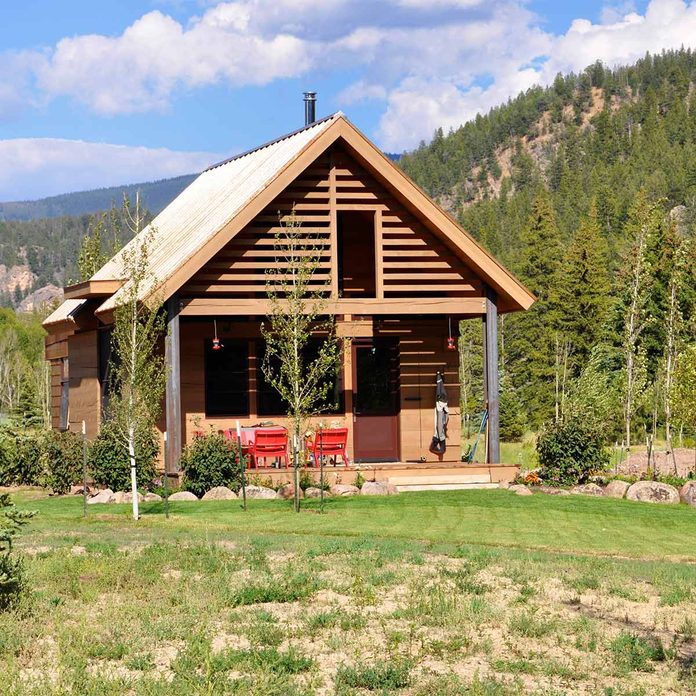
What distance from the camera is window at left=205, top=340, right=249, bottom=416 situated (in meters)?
24.5

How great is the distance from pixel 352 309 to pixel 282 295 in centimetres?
142

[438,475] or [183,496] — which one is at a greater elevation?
[438,475]

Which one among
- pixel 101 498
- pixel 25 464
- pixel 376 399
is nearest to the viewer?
pixel 101 498

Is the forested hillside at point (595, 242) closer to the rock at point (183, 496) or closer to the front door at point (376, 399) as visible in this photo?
the front door at point (376, 399)

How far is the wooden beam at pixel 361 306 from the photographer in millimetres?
21891

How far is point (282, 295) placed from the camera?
22906 millimetres

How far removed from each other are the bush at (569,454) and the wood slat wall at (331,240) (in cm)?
322

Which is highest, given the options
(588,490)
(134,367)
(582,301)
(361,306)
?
(582,301)

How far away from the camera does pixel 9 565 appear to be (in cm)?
1086

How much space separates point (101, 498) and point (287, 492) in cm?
313

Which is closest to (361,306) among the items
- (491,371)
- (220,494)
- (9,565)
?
(491,371)

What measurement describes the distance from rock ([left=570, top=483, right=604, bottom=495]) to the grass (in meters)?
5.82

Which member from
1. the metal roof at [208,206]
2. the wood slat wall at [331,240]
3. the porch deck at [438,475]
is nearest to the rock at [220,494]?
the porch deck at [438,475]

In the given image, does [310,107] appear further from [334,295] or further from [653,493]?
[653,493]
